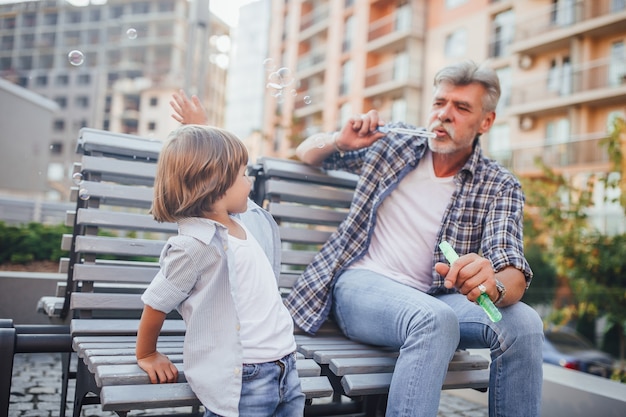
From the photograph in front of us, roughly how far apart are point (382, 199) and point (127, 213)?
3.36 ft

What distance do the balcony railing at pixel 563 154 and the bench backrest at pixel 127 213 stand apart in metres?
16.7

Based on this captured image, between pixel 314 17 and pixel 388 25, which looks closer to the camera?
pixel 388 25

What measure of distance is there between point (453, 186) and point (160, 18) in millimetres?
77096

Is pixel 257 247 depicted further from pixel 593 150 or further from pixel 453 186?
pixel 593 150

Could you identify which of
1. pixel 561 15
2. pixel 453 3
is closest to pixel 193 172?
pixel 561 15

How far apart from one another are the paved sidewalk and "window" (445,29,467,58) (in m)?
21.3

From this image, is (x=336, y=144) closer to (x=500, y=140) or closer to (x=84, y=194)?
(x=84, y=194)

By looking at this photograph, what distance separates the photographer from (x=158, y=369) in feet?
5.52

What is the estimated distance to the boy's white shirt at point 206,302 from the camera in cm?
162

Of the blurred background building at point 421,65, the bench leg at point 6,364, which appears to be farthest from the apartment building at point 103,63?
the bench leg at point 6,364

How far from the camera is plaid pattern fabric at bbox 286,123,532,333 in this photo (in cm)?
239

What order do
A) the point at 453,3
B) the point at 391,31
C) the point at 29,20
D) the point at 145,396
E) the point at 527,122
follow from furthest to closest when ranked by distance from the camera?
the point at 29,20 < the point at 391,31 < the point at 453,3 < the point at 527,122 < the point at 145,396

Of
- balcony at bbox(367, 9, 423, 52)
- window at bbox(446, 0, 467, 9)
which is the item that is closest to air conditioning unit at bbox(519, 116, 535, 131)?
window at bbox(446, 0, 467, 9)

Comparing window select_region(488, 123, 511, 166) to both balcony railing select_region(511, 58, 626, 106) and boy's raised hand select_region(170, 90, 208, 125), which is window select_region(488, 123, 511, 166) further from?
boy's raised hand select_region(170, 90, 208, 125)
